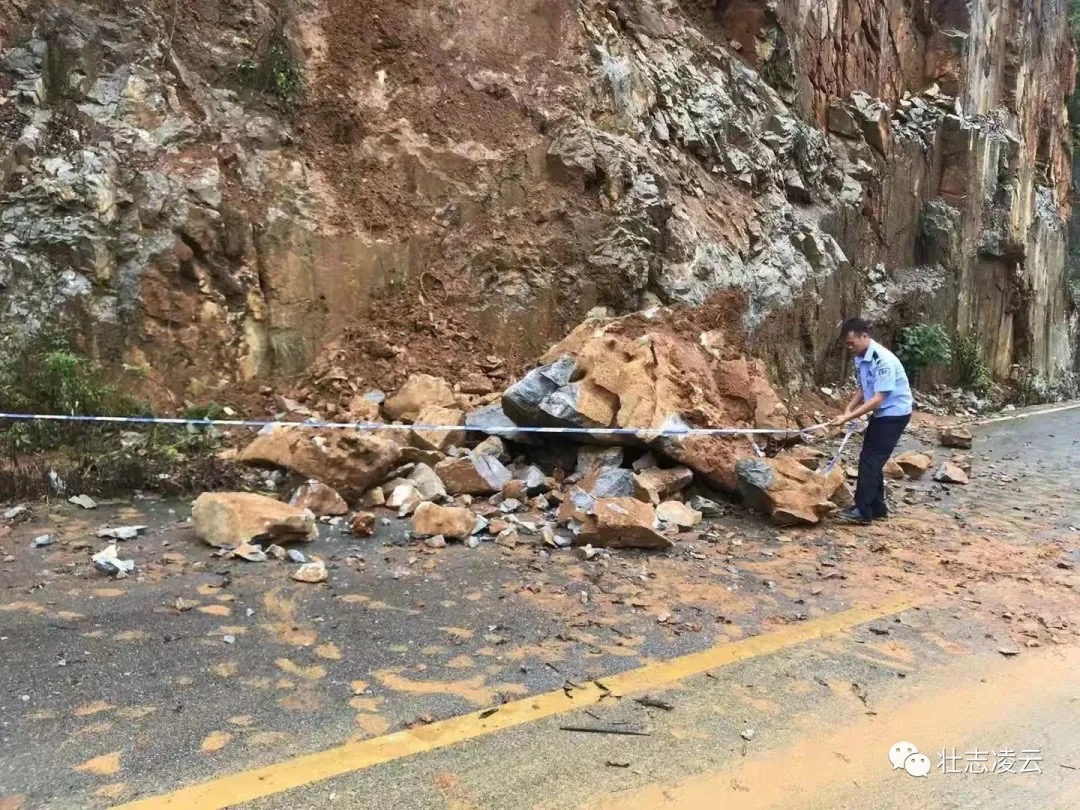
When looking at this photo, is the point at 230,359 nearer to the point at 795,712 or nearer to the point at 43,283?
the point at 43,283

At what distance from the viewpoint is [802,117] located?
14.0 metres

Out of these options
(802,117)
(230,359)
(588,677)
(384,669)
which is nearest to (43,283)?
(230,359)

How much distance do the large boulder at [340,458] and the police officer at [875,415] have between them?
3.62 meters

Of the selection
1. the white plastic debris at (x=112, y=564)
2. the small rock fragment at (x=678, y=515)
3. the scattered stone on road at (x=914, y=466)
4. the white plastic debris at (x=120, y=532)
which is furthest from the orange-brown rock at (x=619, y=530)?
the scattered stone on road at (x=914, y=466)

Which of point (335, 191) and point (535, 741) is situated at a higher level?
point (335, 191)

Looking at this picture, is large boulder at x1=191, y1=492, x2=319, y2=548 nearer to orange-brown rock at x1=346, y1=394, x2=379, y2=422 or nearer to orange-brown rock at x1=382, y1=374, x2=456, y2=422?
orange-brown rock at x1=346, y1=394, x2=379, y2=422

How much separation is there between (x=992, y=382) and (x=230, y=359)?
17.0 m

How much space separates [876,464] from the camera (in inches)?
242

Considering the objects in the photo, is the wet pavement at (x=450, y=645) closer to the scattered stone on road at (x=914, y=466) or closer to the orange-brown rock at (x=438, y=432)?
the orange-brown rock at (x=438, y=432)

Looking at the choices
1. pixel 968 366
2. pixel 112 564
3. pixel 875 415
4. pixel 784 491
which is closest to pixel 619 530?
pixel 784 491

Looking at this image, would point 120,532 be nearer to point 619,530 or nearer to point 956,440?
point 619,530

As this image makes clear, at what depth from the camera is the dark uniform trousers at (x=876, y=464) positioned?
6.16 meters

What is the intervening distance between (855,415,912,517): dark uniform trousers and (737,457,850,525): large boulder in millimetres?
236

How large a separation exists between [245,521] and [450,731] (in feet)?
8.07
